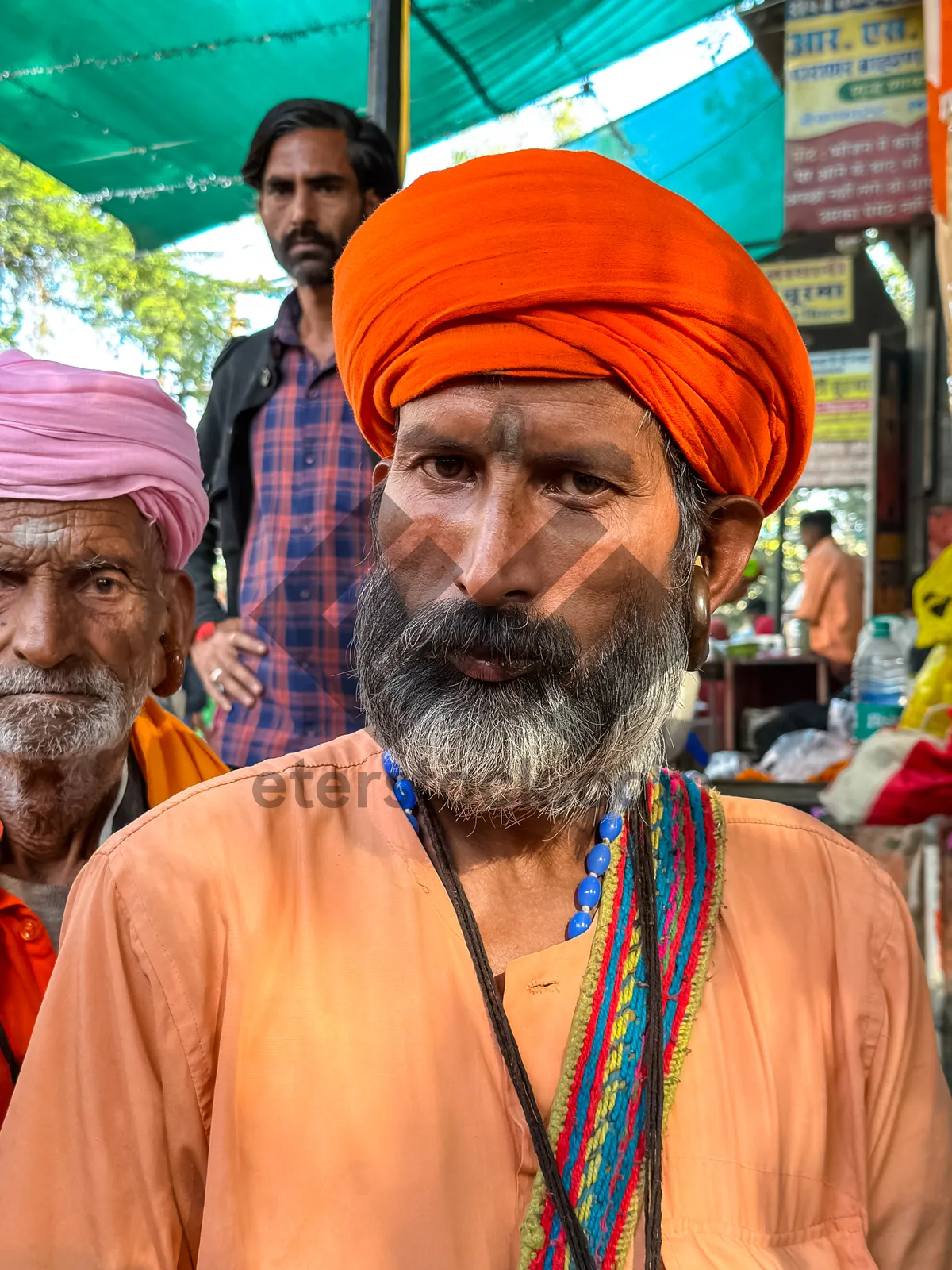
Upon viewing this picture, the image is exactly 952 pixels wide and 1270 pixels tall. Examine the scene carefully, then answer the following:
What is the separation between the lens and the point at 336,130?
3.49 metres

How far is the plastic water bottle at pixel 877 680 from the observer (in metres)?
4.55

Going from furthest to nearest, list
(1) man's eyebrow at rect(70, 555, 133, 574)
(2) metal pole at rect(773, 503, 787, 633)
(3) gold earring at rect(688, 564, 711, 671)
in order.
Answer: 1. (2) metal pole at rect(773, 503, 787, 633)
2. (1) man's eyebrow at rect(70, 555, 133, 574)
3. (3) gold earring at rect(688, 564, 711, 671)

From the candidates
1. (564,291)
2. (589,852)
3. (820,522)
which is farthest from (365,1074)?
(820,522)

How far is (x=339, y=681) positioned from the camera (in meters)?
3.34

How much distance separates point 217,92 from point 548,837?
4.59m

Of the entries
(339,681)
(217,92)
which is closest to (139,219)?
(217,92)

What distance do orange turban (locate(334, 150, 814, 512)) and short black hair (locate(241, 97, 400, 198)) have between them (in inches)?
79.9

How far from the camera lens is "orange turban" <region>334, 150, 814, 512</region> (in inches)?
61.7

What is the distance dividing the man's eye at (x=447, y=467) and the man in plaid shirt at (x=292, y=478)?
1678mm

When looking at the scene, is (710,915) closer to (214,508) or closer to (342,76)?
(214,508)

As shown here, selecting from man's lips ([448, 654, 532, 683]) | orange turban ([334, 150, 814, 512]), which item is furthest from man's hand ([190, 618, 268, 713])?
man's lips ([448, 654, 532, 683])

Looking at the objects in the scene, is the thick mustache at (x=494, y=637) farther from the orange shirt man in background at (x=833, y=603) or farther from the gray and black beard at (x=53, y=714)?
the orange shirt man in background at (x=833, y=603)

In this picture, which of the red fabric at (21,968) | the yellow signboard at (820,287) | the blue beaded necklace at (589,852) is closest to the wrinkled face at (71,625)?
the red fabric at (21,968)

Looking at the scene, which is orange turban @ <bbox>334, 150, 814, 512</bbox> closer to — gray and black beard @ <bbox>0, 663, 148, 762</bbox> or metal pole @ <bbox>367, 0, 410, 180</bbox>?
gray and black beard @ <bbox>0, 663, 148, 762</bbox>
